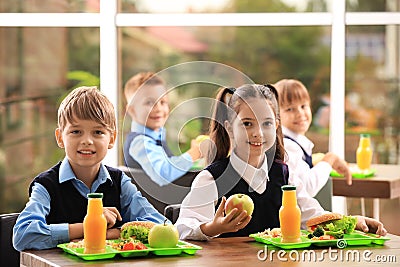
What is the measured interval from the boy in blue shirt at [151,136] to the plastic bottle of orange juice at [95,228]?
4.44ft

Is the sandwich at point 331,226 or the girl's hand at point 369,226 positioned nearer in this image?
the sandwich at point 331,226

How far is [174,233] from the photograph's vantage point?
2395mm

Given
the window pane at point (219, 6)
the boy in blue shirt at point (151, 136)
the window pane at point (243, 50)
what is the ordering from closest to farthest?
the boy in blue shirt at point (151, 136)
the window pane at point (219, 6)
the window pane at point (243, 50)

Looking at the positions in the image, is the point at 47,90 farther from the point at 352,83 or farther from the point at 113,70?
the point at 352,83

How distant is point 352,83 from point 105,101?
3102 millimetres

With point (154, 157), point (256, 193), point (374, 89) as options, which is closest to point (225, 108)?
point (256, 193)

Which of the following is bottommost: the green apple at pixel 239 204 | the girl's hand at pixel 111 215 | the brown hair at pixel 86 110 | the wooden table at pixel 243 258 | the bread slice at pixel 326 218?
the wooden table at pixel 243 258

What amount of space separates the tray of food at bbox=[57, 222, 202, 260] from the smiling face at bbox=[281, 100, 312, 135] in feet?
5.48

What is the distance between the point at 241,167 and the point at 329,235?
0.38 m

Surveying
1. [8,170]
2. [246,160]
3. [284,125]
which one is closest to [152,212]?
[246,160]

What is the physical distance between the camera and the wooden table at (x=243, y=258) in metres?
2.25

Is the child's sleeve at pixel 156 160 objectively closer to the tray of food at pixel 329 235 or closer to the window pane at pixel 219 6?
the tray of food at pixel 329 235

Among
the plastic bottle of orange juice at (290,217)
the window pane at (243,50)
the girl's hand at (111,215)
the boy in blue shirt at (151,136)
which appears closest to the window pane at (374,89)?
the window pane at (243,50)

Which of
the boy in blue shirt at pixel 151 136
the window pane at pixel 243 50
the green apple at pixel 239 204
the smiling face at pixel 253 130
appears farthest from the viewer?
the window pane at pixel 243 50
